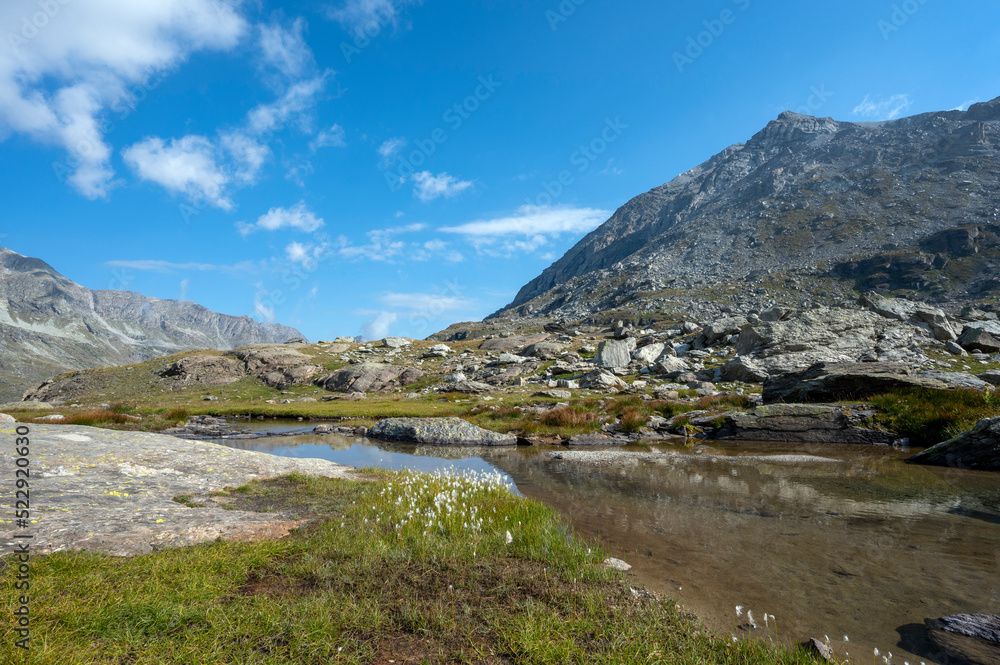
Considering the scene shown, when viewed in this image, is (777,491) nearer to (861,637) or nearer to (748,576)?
(748,576)

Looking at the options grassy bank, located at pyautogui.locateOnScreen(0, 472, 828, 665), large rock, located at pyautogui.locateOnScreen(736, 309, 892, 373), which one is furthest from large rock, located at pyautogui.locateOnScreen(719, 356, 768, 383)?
grassy bank, located at pyautogui.locateOnScreen(0, 472, 828, 665)

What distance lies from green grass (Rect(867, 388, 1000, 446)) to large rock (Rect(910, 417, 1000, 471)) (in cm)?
369

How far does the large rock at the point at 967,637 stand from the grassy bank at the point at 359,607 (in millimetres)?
1916

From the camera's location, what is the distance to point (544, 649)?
434cm

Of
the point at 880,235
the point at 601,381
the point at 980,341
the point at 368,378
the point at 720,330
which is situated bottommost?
the point at 601,381

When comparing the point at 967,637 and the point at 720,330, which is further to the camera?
the point at 720,330

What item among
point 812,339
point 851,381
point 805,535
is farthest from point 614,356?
point 805,535

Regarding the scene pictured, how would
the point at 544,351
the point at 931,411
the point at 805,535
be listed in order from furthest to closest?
the point at 544,351
the point at 931,411
the point at 805,535

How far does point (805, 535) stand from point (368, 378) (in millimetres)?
50336

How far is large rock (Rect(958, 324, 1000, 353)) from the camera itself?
1493 inches

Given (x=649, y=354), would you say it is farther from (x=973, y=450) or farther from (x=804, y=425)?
(x=973, y=450)

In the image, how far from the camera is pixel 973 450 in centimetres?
1454

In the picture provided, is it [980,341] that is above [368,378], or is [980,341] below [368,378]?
above

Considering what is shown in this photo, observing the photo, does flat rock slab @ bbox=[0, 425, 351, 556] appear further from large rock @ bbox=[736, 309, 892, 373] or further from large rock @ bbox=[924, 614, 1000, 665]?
large rock @ bbox=[736, 309, 892, 373]
